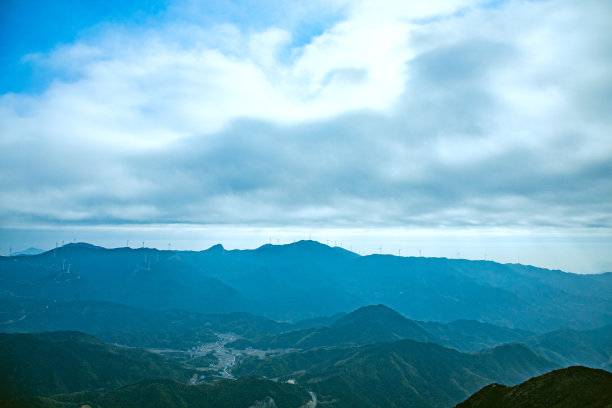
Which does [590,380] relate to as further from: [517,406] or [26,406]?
[26,406]

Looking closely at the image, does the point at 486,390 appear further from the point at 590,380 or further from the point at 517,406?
the point at 590,380

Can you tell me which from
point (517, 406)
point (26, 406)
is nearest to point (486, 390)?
point (517, 406)

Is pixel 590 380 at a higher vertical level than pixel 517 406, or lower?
higher

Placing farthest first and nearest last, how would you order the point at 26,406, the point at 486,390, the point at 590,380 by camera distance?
the point at 26,406 < the point at 486,390 < the point at 590,380

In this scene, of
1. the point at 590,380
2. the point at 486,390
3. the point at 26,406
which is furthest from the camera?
the point at 26,406

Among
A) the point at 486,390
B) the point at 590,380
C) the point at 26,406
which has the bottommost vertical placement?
the point at 26,406

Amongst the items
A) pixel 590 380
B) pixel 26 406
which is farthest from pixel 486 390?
pixel 26 406

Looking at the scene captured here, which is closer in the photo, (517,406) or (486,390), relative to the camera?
(517,406)
